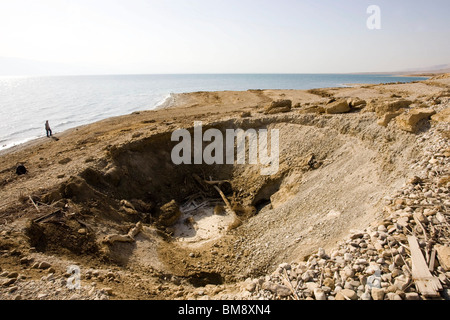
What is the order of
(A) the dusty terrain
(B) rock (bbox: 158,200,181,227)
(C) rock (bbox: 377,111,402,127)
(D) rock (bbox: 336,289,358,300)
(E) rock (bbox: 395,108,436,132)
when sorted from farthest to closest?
(B) rock (bbox: 158,200,181,227), (C) rock (bbox: 377,111,402,127), (E) rock (bbox: 395,108,436,132), (A) the dusty terrain, (D) rock (bbox: 336,289,358,300)

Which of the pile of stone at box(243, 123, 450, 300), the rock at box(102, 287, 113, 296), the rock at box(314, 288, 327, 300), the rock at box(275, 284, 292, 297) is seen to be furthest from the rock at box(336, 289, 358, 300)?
the rock at box(102, 287, 113, 296)

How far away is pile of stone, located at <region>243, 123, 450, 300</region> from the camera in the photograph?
14.6 feet

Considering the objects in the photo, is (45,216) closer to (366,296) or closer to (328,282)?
(328,282)

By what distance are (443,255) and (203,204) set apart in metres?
10.5

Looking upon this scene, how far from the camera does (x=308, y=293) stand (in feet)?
15.9

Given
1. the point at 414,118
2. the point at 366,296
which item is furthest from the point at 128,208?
the point at 414,118

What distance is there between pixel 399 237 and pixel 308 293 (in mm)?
2306

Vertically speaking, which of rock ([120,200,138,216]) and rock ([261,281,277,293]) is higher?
rock ([261,281,277,293])

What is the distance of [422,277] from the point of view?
4332 mm

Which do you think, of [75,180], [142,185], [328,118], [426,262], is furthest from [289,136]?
[75,180]

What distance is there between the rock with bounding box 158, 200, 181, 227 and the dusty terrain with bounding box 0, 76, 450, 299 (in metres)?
0.06

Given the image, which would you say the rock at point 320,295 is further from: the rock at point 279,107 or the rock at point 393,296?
the rock at point 279,107

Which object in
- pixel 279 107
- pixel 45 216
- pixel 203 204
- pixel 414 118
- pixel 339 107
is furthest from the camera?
pixel 279 107

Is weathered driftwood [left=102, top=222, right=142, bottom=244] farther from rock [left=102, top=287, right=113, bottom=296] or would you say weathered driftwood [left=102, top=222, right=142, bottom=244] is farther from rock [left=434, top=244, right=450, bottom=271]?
rock [left=434, top=244, right=450, bottom=271]
